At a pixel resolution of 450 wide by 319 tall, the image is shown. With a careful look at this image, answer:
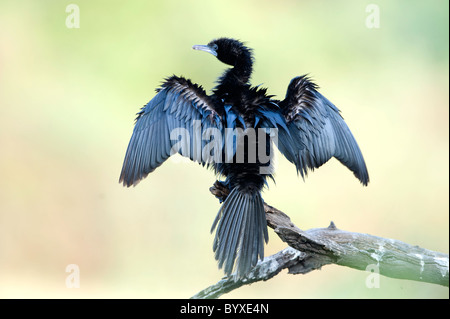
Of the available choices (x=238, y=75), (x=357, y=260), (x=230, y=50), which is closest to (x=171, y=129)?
(x=238, y=75)

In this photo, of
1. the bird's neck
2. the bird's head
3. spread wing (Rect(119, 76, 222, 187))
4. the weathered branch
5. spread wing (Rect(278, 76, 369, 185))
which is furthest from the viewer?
the bird's head

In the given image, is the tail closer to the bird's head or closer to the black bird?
the black bird

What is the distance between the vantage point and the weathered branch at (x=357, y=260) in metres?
3.76

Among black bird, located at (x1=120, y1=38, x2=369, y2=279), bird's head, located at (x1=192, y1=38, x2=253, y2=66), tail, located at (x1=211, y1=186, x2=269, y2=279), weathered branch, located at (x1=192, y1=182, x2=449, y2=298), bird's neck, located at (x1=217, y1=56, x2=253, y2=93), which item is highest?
bird's head, located at (x1=192, y1=38, x2=253, y2=66)

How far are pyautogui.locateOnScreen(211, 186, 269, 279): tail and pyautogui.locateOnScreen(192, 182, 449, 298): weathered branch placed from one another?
153 millimetres

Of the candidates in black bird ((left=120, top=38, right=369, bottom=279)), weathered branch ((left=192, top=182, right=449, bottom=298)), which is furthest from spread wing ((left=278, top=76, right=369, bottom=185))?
weathered branch ((left=192, top=182, right=449, bottom=298))

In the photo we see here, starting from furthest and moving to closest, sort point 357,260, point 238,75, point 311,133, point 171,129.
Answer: point 238,75, point 311,133, point 171,129, point 357,260

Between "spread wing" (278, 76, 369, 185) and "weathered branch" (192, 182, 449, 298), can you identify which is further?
"spread wing" (278, 76, 369, 185)

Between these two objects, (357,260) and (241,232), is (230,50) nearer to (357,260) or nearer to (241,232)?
(241,232)

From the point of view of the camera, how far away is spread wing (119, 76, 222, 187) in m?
3.87

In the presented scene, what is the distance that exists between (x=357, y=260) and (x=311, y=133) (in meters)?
Result: 0.95

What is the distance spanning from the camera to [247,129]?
391 cm

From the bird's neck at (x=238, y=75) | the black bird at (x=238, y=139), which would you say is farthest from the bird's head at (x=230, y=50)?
the black bird at (x=238, y=139)

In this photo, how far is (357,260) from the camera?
378 centimetres
